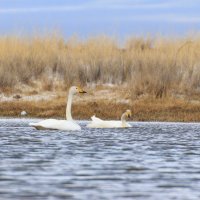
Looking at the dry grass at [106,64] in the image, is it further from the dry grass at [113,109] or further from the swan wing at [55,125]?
the swan wing at [55,125]

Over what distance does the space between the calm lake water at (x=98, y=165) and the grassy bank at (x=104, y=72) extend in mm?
11010

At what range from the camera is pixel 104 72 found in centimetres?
4106

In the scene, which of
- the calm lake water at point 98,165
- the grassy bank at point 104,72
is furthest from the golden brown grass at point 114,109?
the calm lake water at point 98,165

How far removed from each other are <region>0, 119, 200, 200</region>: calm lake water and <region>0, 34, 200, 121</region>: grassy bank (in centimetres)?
1101

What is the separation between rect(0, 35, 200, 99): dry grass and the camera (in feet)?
128

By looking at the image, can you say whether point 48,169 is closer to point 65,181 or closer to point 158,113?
point 65,181

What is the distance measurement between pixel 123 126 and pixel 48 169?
492 inches

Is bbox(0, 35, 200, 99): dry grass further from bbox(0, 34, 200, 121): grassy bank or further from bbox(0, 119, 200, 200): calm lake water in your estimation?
bbox(0, 119, 200, 200): calm lake water

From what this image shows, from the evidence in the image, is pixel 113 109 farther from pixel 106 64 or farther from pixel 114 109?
pixel 106 64

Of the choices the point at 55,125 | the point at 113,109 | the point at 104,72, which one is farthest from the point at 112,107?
the point at 55,125

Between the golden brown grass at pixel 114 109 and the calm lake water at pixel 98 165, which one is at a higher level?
the golden brown grass at pixel 114 109

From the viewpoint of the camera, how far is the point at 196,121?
3309cm

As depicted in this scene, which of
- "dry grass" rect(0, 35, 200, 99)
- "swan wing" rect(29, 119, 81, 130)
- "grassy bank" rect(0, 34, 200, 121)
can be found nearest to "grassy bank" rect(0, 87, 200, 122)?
"grassy bank" rect(0, 34, 200, 121)

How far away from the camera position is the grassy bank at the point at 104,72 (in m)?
35.9
